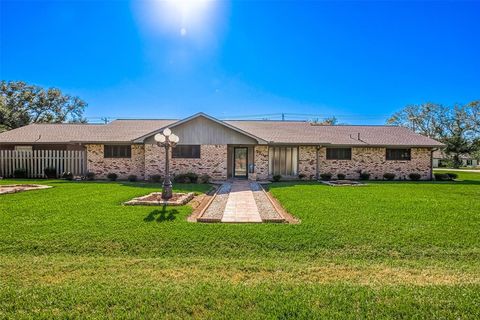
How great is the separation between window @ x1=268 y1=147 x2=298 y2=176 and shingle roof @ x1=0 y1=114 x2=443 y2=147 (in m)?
0.76

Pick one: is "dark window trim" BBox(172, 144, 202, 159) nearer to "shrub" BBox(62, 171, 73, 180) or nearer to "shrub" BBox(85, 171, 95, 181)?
"shrub" BBox(85, 171, 95, 181)

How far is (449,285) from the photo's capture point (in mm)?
3877

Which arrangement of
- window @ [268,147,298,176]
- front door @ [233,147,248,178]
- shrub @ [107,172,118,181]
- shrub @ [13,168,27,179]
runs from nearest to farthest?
shrub @ [107,172,118,181]
shrub @ [13,168,27,179]
window @ [268,147,298,176]
front door @ [233,147,248,178]

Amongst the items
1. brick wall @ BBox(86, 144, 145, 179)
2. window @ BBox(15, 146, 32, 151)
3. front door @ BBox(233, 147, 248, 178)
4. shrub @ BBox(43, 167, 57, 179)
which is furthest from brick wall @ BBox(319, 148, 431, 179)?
window @ BBox(15, 146, 32, 151)

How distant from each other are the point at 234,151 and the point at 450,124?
43974mm

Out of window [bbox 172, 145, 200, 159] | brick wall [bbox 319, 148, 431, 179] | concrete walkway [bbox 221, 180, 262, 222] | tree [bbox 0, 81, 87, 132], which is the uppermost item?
tree [bbox 0, 81, 87, 132]

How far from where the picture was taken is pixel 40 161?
17953mm

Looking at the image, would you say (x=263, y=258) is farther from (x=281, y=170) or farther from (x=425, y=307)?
(x=281, y=170)

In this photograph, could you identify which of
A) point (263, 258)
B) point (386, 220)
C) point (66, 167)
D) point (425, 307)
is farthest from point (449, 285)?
point (66, 167)

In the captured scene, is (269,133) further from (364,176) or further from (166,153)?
(166,153)

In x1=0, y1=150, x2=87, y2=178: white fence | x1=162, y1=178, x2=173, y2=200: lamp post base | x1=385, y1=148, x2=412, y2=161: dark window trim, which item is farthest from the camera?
x1=385, y1=148, x2=412, y2=161: dark window trim

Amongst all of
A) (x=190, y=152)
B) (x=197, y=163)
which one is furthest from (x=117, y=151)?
(x=197, y=163)

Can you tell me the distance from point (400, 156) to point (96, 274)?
65.8ft

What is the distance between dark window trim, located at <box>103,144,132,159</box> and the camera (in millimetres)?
18000
